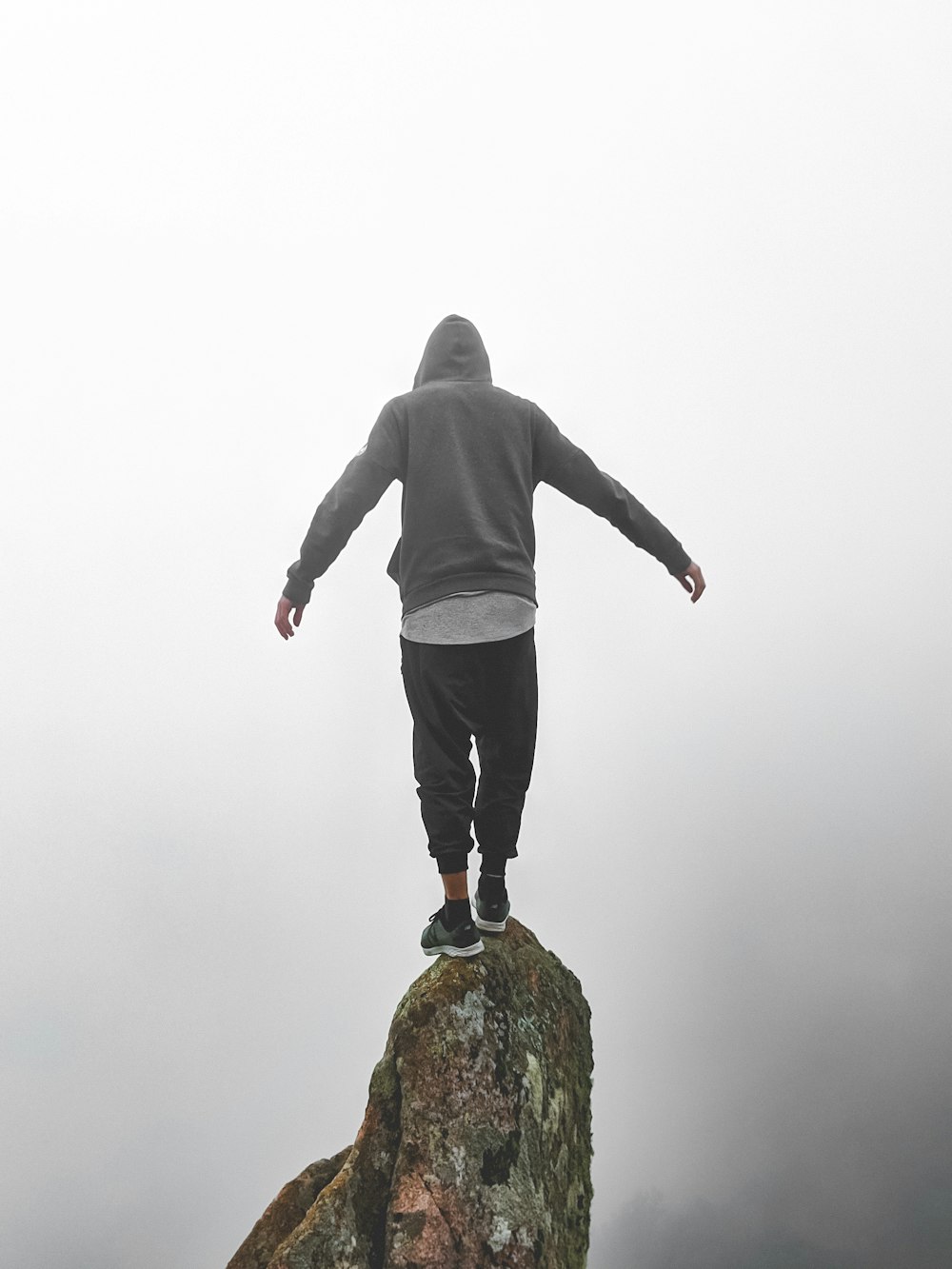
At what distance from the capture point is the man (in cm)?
557

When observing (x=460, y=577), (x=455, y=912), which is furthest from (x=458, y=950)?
(x=460, y=577)

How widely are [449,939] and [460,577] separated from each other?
239cm

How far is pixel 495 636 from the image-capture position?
5617 millimetres

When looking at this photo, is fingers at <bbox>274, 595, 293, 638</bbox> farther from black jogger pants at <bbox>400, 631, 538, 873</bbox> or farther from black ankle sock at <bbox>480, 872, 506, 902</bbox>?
black ankle sock at <bbox>480, 872, 506, 902</bbox>

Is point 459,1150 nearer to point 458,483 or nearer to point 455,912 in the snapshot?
point 455,912

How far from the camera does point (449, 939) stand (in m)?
5.80

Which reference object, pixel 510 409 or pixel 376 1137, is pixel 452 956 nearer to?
pixel 376 1137

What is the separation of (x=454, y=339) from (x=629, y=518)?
1752 mm

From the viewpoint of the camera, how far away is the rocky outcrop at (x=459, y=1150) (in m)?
5.15

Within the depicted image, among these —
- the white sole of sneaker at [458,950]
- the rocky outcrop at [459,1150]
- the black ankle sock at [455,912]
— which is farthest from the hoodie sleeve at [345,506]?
the rocky outcrop at [459,1150]

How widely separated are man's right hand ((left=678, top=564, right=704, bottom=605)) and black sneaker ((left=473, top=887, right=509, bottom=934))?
256cm

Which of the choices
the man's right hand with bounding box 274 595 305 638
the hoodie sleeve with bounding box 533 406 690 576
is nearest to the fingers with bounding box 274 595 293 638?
the man's right hand with bounding box 274 595 305 638

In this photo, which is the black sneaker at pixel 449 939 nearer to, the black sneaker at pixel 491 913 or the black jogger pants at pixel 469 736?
the black sneaker at pixel 491 913

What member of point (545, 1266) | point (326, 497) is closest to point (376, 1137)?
point (545, 1266)
